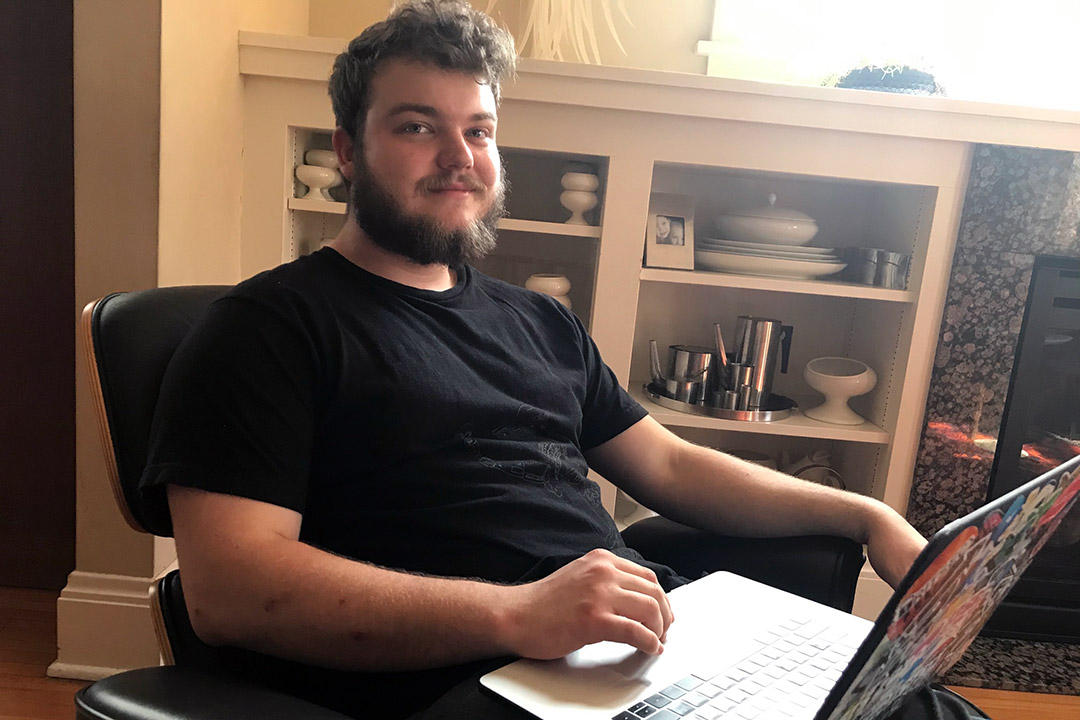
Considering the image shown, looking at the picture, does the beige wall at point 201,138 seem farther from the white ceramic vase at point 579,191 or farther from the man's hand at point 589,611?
the man's hand at point 589,611

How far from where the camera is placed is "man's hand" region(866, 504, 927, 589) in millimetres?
1114

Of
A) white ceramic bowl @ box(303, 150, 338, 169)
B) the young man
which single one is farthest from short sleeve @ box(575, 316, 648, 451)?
white ceramic bowl @ box(303, 150, 338, 169)

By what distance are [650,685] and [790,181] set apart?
73.6 inches

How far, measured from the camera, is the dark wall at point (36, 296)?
1778mm

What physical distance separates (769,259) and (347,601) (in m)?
1.54

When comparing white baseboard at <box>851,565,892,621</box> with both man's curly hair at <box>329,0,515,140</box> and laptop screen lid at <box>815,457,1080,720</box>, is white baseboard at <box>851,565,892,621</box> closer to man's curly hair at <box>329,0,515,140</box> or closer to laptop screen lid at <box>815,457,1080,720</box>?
laptop screen lid at <box>815,457,1080,720</box>

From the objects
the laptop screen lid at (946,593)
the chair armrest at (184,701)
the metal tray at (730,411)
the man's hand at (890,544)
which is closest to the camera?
the laptop screen lid at (946,593)

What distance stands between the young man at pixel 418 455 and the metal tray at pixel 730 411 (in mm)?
743

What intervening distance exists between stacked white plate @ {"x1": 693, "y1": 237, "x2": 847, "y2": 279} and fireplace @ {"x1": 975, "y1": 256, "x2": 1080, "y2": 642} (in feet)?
1.72

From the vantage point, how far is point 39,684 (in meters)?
1.71

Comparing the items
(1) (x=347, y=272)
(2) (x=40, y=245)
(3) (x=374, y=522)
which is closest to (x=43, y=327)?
(2) (x=40, y=245)

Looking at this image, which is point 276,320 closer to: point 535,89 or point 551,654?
point 551,654

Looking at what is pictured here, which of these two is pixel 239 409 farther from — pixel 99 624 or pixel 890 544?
pixel 99 624

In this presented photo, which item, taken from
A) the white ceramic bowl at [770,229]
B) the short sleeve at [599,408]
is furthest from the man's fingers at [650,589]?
the white ceramic bowl at [770,229]
